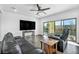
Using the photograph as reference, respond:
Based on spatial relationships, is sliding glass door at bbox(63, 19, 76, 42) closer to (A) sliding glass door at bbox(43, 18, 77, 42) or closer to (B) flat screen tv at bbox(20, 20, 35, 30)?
(A) sliding glass door at bbox(43, 18, 77, 42)

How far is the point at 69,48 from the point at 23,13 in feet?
2.62

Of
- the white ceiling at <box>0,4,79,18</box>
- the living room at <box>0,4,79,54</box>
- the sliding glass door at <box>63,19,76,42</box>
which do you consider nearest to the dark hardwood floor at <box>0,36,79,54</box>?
the living room at <box>0,4,79,54</box>

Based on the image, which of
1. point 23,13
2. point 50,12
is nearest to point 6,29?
point 23,13

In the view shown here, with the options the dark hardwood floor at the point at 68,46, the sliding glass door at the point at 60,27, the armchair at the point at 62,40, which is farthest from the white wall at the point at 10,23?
the armchair at the point at 62,40

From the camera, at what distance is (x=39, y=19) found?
3.72 ft

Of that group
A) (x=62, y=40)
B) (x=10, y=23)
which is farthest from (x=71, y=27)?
(x=10, y=23)

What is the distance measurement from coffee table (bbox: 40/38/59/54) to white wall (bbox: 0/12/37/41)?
374mm

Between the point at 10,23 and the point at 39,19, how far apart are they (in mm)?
418

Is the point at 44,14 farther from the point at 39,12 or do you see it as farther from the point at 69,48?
the point at 69,48

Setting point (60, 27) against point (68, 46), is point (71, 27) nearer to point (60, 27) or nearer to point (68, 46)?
point (60, 27)

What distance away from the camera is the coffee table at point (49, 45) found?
3.43ft

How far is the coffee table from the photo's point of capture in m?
1.04

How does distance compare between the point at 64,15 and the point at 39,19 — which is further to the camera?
the point at 39,19
